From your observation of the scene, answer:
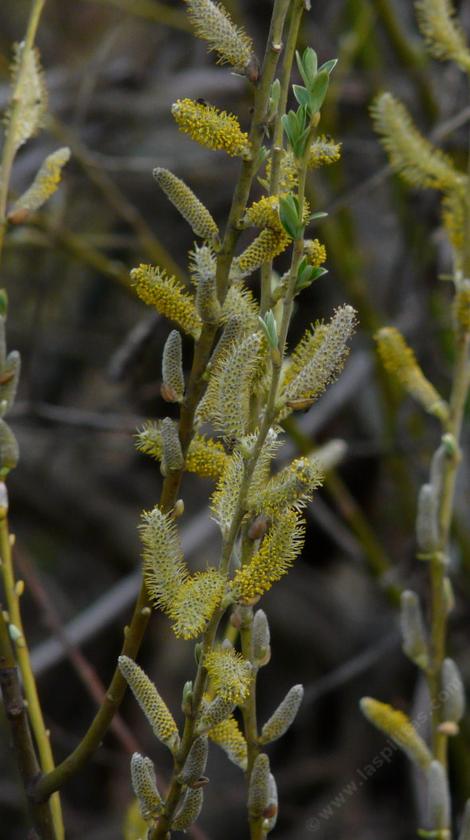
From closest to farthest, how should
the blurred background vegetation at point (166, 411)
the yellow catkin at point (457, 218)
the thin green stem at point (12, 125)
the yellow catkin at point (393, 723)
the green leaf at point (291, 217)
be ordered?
the green leaf at point (291, 217) < the thin green stem at point (12, 125) < the yellow catkin at point (393, 723) < the yellow catkin at point (457, 218) < the blurred background vegetation at point (166, 411)

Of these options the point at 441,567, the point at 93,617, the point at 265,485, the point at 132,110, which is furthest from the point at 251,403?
the point at 132,110

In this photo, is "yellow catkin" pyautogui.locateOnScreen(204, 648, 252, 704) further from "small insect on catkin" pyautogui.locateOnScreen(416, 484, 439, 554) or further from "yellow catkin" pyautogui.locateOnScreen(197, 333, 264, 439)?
"small insect on catkin" pyautogui.locateOnScreen(416, 484, 439, 554)

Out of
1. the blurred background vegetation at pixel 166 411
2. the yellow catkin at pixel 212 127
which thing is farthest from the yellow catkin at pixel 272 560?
the blurred background vegetation at pixel 166 411

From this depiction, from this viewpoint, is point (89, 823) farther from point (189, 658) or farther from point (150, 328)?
point (150, 328)

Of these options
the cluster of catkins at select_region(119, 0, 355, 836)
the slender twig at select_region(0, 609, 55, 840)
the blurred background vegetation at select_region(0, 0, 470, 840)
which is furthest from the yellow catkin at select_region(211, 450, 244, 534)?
the blurred background vegetation at select_region(0, 0, 470, 840)

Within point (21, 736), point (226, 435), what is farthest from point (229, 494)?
point (21, 736)

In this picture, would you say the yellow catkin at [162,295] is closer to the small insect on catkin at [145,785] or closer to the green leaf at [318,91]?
the green leaf at [318,91]
